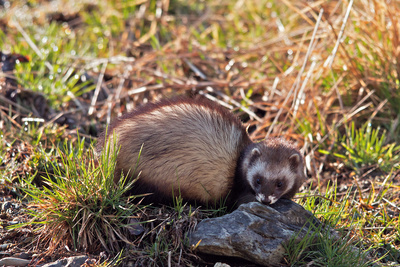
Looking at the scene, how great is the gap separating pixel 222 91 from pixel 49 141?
10.4 ft

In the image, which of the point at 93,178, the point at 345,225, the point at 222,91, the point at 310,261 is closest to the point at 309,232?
the point at 310,261

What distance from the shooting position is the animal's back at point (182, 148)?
412 cm

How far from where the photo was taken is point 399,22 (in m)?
6.46

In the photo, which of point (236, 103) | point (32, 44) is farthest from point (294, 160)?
point (32, 44)

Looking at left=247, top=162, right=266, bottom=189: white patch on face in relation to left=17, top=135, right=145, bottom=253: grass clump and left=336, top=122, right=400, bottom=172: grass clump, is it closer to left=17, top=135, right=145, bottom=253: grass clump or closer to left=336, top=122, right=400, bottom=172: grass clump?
left=17, top=135, right=145, bottom=253: grass clump

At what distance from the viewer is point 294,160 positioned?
14.5 feet

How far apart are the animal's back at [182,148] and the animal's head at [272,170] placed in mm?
225

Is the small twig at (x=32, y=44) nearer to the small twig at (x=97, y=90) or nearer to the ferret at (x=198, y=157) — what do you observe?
the small twig at (x=97, y=90)

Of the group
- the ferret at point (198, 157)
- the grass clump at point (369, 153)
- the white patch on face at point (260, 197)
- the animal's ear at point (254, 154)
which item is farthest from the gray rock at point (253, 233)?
the grass clump at point (369, 153)

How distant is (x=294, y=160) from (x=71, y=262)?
2.37 metres

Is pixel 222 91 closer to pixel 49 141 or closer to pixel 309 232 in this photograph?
pixel 49 141

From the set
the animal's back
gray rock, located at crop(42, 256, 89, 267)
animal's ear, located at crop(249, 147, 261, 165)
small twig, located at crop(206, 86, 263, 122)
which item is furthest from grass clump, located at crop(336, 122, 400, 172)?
gray rock, located at crop(42, 256, 89, 267)

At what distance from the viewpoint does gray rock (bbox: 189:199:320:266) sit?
3.61 m

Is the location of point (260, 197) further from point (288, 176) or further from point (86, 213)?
point (86, 213)
